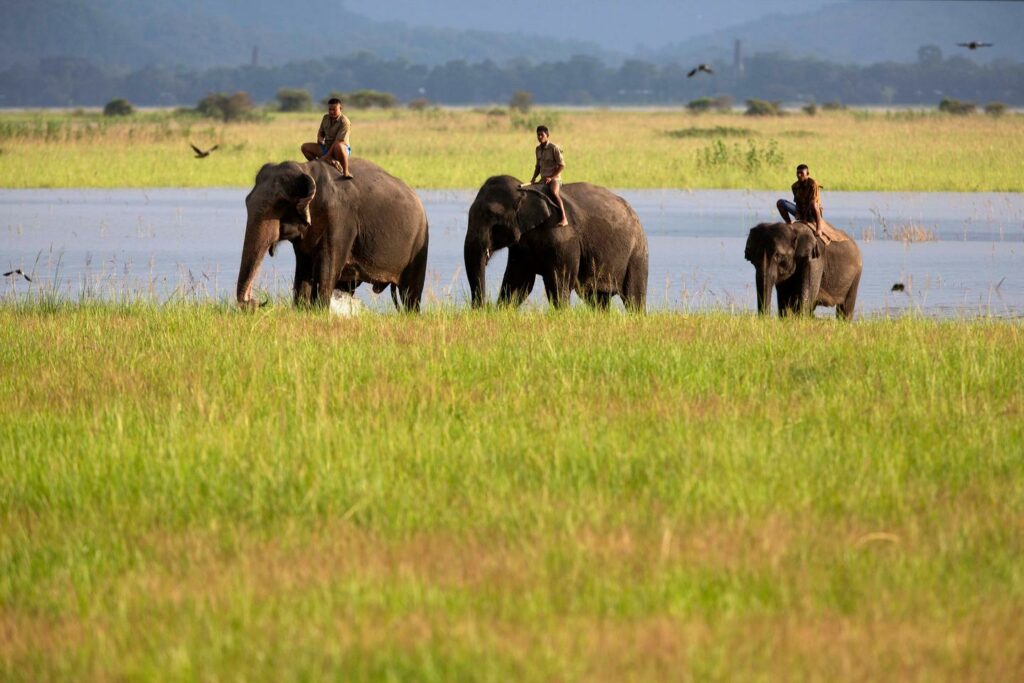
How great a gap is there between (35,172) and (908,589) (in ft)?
108

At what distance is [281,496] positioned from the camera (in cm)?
721

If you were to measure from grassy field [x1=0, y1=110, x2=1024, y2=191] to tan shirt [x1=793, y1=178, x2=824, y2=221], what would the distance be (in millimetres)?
18531

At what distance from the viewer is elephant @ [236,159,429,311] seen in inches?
532

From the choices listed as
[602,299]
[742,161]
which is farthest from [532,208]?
[742,161]

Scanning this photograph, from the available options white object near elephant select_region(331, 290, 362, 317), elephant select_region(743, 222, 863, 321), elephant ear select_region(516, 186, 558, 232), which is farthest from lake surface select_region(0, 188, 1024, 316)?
elephant ear select_region(516, 186, 558, 232)

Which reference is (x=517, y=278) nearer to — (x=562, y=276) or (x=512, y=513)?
(x=562, y=276)

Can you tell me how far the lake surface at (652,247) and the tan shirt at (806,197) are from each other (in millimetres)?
1103

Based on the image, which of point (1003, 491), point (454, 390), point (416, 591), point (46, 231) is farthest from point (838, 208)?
point (416, 591)

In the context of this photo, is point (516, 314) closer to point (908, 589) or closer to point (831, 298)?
point (831, 298)

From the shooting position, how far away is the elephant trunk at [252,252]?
13.4 metres

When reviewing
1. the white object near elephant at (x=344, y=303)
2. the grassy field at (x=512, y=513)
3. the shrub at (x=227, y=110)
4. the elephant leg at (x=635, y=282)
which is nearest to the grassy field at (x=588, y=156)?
the shrub at (x=227, y=110)

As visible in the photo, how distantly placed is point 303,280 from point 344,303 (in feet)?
1.83

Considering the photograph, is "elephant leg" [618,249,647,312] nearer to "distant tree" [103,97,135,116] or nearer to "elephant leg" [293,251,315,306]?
"elephant leg" [293,251,315,306]

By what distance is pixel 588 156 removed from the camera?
42.8 metres
